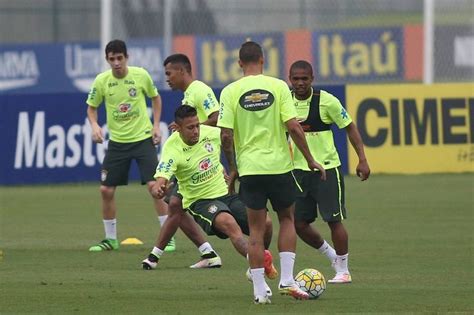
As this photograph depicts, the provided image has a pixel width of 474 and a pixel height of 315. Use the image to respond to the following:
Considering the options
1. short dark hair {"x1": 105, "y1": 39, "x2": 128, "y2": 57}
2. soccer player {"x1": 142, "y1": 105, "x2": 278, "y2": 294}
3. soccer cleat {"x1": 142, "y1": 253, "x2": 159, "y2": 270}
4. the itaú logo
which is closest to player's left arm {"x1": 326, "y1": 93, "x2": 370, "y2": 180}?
soccer player {"x1": 142, "y1": 105, "x2": 278, "y2": 294}

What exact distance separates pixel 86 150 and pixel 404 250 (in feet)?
32.3

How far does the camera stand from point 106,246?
1548cm

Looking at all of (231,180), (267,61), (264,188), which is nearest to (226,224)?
(231,180)

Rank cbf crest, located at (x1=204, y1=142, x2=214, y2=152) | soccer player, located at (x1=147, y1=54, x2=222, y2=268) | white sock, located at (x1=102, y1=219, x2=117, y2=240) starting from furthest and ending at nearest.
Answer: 1. white sock, located at (x1=102, y1=219, x2=117, y2=240)
2. soccer player, located at (x1=147, y1=54, x2=222, y2=268)
3. cbf crest, located at (x1=204, y1=142, x2=214, y2=152)

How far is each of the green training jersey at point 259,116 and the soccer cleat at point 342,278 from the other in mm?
1836

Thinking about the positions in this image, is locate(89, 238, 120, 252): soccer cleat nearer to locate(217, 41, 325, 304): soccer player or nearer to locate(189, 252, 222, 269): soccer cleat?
locate(189, 252, 222, 269): soccer cleat

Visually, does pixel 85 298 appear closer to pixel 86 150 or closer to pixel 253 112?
pixel 253 112

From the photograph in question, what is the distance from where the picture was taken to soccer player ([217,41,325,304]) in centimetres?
1107

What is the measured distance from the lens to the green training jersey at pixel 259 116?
36.3ft

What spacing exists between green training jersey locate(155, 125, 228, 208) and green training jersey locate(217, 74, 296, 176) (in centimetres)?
203

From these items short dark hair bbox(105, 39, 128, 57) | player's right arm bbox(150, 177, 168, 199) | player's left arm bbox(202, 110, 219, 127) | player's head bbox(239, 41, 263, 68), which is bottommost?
player's right arm bbox(150, 177, 168, 199)

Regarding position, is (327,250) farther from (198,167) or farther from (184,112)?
(184,112)

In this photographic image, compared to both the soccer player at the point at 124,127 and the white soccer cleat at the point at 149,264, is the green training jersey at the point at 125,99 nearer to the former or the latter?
the soccer player at the point at 124,127

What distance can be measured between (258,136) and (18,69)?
24.5m
